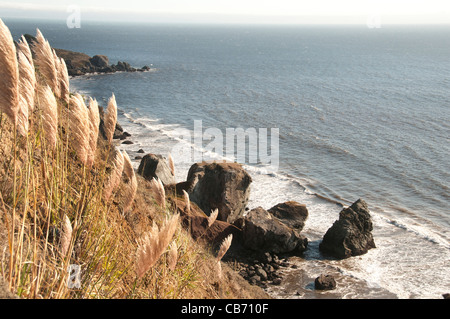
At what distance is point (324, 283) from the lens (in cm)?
1612

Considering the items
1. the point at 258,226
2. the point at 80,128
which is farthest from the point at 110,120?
the point at 258,226

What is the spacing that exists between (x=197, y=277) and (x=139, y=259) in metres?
2.25

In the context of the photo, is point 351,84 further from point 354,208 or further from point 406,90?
point 354,208

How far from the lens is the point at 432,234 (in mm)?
21078

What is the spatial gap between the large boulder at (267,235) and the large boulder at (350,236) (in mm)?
1439

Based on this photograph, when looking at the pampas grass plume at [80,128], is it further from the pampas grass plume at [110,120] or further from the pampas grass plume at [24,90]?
the pampas grass plume at [110,120]

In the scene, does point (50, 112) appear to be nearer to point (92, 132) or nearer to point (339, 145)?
point (92, 132)

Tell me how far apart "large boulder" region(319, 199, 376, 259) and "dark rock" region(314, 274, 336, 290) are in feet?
8.56

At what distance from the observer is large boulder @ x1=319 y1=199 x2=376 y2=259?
18.8m

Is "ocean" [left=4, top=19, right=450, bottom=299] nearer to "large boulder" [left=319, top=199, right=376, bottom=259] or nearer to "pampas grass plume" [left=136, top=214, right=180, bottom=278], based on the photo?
"large boulder" [left=319, top=199, right=376, bottom=259]

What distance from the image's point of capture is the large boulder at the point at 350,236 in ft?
61.6

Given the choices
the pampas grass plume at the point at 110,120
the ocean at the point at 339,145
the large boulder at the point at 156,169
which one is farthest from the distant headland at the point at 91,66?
the pampas grass plume at the point at 110,120

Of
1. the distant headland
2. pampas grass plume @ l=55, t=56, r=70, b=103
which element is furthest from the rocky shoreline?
the distant headland

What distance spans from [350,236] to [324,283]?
12.0 feet
